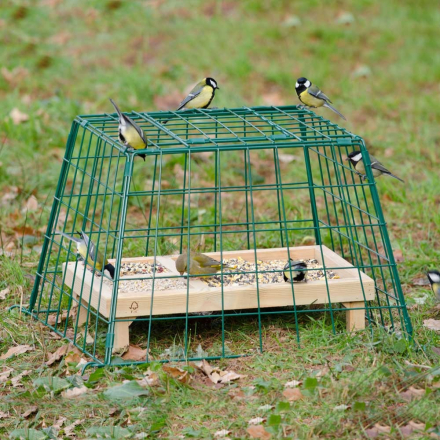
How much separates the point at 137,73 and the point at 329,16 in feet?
11.2

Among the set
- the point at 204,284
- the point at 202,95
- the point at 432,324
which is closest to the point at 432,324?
the point at 432,324

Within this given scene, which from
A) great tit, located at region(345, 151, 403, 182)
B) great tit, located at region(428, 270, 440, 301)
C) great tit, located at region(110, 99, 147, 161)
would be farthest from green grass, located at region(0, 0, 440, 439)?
great tit, located at region(110, 99, 147, 161)

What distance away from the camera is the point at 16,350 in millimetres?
4395

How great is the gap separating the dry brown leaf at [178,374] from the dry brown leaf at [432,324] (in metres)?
1.60

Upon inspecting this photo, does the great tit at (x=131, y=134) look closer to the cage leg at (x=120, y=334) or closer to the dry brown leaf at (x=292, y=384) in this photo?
the cage leg at (x=120, y=334)

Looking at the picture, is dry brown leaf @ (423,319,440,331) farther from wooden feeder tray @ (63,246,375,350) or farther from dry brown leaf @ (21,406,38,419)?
dry brown leaf @ (21,406,38,419)

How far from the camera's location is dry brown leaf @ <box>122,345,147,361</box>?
4234 mm

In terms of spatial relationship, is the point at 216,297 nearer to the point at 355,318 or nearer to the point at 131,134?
the point at 355,318

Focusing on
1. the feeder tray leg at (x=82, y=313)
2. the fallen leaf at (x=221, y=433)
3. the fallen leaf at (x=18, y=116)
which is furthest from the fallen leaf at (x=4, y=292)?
the fallen leaf at (x=18, y=116)

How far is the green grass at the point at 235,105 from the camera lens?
3668mm

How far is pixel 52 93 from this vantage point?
30.3 feet

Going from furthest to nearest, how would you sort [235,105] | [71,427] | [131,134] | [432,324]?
[235,105] < [432,324] < [131,134] < [71,427]

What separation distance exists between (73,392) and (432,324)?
2248 millimetres

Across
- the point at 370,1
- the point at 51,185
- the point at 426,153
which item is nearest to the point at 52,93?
the point at 51,185
